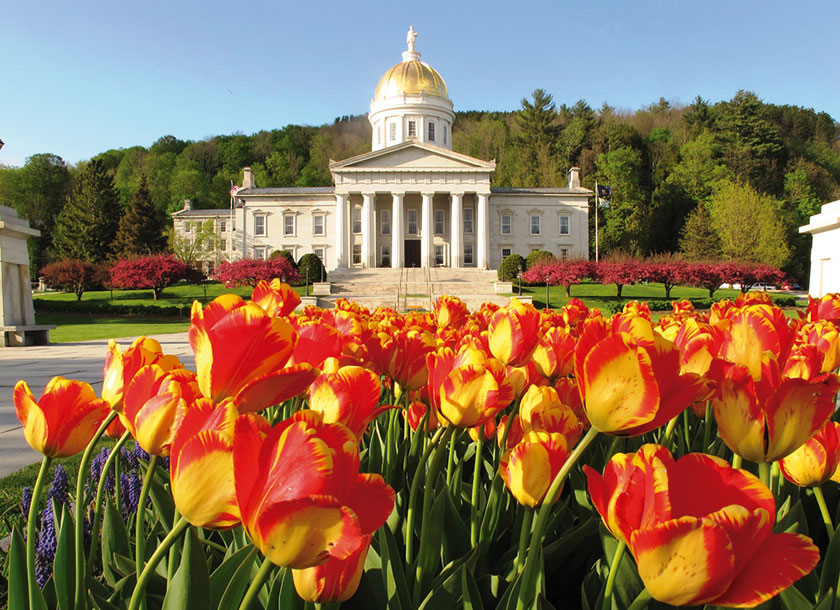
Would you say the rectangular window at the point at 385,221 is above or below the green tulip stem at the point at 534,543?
above

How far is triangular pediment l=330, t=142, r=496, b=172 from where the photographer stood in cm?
4162

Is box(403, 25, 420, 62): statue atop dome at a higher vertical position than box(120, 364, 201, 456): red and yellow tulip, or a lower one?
higher

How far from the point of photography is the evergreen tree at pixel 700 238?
44.0 meters

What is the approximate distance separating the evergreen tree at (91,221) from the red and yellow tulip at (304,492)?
55384 millimetres

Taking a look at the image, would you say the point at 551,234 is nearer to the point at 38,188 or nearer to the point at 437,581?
the point at 437,581

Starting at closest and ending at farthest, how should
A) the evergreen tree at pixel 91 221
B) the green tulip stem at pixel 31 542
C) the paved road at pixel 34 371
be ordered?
1. the green tulip stem at pixel 31 542
2. the paved road at pixel 34 371
3. the evergreen tree at pixel 91 221

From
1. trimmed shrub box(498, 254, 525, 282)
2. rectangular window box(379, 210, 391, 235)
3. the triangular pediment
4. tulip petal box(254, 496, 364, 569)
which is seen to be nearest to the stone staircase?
trimmed shrub box(498, 254, 525, 282)

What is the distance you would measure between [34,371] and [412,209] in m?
38.6

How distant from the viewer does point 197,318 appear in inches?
35.6

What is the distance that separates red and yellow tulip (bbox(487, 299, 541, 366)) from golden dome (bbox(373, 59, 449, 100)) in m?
49.8

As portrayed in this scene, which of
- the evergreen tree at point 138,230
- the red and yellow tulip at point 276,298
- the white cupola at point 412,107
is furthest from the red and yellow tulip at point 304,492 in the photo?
the evergreen tree at point 138,230

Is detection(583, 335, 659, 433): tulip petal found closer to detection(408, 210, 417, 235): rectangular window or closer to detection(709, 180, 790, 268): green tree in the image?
detection(709, 180, 790, 268): green tree

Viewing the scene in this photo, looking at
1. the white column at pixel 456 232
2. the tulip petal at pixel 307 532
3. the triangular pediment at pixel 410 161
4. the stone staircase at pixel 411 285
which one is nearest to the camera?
the tulip petal at pixel 307 532

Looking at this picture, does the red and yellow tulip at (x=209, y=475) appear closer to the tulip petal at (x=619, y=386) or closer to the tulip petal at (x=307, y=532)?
the tulip petal at (x=307, y=532)
